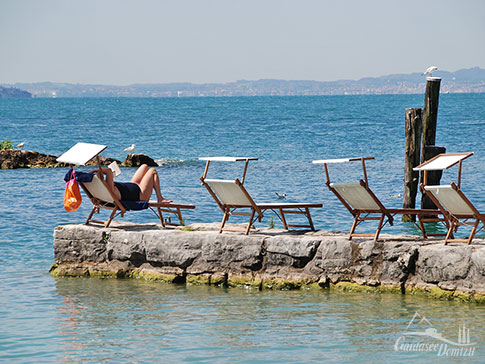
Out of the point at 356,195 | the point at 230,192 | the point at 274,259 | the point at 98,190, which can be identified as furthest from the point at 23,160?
the point at 356,195

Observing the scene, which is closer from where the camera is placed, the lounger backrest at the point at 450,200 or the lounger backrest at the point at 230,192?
the lounger backrest at the point at 450,200

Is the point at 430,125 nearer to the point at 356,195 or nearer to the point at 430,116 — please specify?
the point at 430,116

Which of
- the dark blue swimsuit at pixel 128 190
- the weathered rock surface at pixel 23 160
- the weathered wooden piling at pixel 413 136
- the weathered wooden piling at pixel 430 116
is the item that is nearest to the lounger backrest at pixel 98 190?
the dark blue swimsuit at pixel 128 190

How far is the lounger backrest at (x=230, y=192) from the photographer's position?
9.64 metres

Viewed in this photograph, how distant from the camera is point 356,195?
9.30m

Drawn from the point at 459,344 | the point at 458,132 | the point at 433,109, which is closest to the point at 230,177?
the point at 433,109

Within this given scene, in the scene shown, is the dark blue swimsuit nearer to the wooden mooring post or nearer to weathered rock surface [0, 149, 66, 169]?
the wooden mooring post

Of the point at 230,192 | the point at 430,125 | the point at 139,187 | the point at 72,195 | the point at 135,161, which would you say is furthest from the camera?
the point at 135,161

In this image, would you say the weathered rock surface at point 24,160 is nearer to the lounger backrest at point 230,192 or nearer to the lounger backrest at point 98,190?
the lounger backrest at point 98,190

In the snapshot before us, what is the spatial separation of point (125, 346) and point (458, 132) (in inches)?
1710
